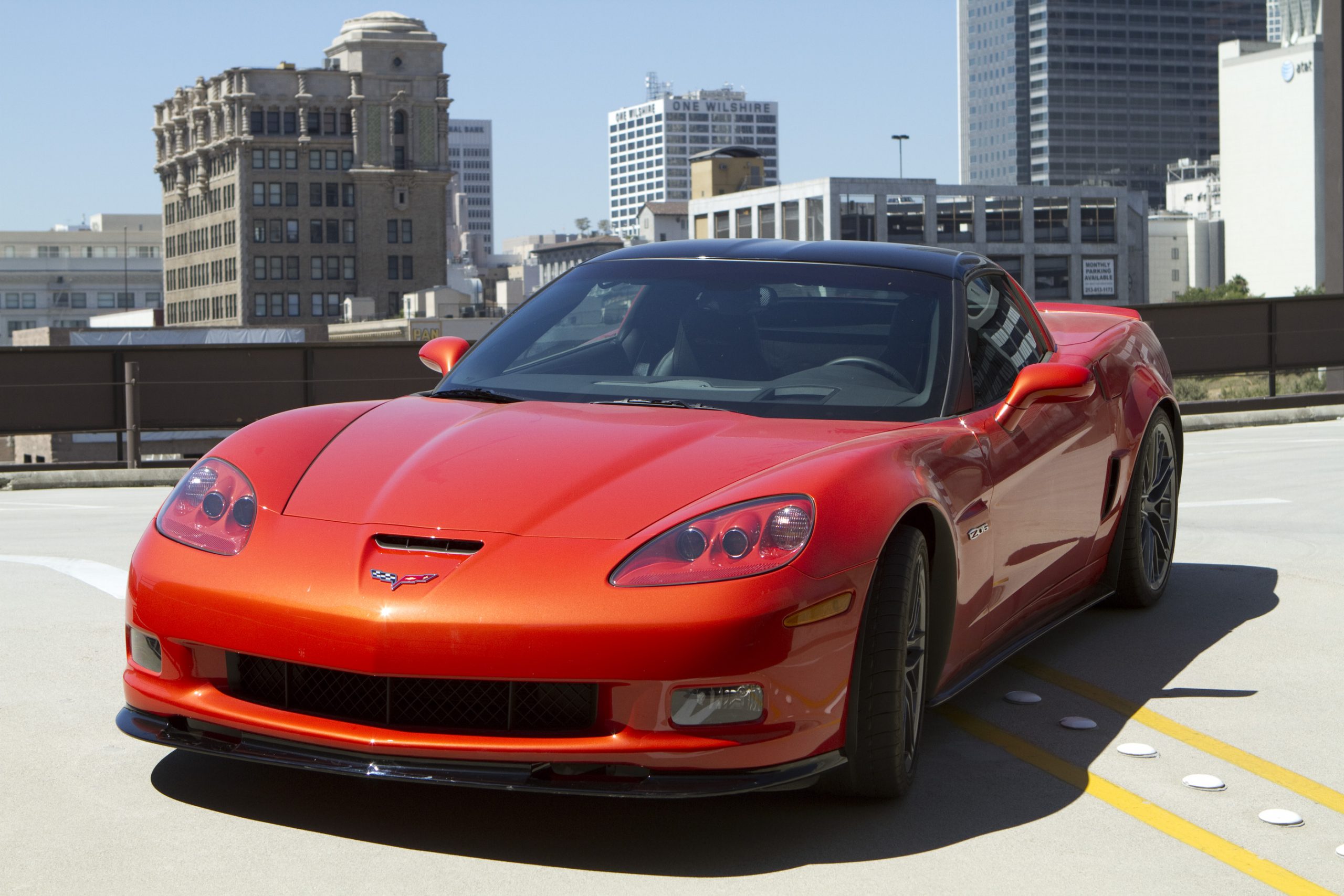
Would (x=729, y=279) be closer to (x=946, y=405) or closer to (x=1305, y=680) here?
(x=946, y=405)

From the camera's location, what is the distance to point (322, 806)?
12.5 ft

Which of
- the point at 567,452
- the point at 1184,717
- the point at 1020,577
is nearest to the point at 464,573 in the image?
the point at 567,452

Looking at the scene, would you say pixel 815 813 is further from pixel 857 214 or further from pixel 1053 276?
pixel 1053 276

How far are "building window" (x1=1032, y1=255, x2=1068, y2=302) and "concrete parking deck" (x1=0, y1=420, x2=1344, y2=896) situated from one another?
128 metres

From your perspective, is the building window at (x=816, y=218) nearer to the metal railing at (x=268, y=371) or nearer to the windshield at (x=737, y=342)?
the metal railing at (x=268, y=371)

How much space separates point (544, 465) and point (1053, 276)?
135m

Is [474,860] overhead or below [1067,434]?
below

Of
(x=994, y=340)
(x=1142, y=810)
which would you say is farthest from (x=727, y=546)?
(x=994, y=340)

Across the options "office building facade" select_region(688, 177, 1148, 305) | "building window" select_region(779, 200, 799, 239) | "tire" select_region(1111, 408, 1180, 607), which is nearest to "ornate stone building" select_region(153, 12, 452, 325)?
"office building facade" select_region(688, 177, 1148, 305)

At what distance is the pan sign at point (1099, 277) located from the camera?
133 m

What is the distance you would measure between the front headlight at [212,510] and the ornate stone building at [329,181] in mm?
154146

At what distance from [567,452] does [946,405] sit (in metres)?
1.25

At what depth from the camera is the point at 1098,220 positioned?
443 feet

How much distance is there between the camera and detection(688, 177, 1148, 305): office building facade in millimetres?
130000
